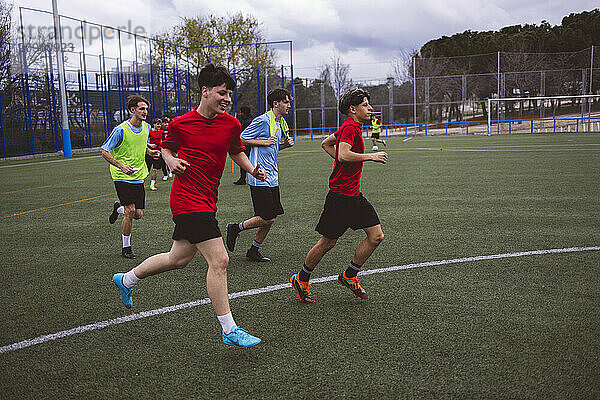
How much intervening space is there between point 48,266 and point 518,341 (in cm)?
501

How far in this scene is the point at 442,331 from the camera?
398 centimetres

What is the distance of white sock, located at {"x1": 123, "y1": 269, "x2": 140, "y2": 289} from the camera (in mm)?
4234

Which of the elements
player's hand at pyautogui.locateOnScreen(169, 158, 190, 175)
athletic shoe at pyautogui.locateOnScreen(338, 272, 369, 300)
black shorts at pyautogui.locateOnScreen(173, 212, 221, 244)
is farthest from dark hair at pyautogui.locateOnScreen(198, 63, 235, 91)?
athletic shoe at pyautogui.locateOnScreen(338, 272, 369, 300)

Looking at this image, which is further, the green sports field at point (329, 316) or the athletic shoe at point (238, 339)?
the athletic shoe at point (238, 339)

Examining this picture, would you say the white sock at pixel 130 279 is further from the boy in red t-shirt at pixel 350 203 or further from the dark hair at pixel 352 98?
the dark hair at pixel 352 98

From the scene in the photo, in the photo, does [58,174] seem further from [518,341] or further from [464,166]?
[518,341]

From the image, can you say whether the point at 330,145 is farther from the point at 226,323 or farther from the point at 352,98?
the point at 226,323

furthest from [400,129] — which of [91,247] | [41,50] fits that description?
[91,247]

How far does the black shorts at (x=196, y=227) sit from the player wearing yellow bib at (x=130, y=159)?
287 cm

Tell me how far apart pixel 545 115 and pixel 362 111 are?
138 ft

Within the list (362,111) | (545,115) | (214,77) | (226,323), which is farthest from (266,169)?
(545,115)

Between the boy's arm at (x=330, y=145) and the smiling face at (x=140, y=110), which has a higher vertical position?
the smiling face at (x=140, y=110)

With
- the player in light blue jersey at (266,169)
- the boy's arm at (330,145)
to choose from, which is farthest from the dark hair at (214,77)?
the player in light blue jersey at (266,169)

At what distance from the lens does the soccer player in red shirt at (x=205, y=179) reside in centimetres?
368
